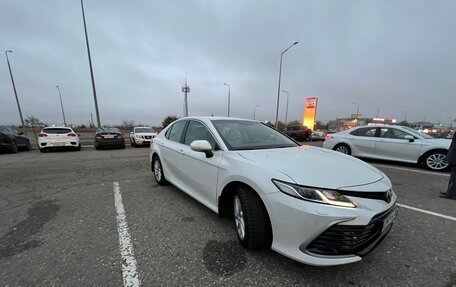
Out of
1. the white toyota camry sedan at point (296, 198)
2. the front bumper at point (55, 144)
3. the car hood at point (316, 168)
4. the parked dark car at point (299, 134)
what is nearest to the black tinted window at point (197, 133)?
the white toyota camry sedan at point (296, 198)

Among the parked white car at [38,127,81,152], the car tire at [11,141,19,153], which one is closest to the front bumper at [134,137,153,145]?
the parked white car at [38,127,81,152]

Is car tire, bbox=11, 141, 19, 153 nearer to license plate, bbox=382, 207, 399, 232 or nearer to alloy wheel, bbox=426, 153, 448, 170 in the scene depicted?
license plate, bbox=382, 207, 399, 232

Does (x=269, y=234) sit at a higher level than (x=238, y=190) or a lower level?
lower

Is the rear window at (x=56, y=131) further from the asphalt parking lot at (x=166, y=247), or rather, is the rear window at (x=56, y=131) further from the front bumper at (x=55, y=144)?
the asphalt parking lot at (x=166, y=247)

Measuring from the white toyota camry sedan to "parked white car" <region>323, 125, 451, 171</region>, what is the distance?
6.03 metres

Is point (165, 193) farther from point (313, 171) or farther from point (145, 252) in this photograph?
point (313, 171)

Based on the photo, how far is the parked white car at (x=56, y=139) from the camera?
30.8 ft

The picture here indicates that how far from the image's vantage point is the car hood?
179cm

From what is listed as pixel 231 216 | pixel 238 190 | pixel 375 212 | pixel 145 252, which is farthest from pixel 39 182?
pixel 375 212

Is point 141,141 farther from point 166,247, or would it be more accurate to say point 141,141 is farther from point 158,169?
point 166,247

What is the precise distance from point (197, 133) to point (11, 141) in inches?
434

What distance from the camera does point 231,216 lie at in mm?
2910

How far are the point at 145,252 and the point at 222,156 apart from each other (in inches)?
53.5

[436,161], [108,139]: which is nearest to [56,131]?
[108,139]
